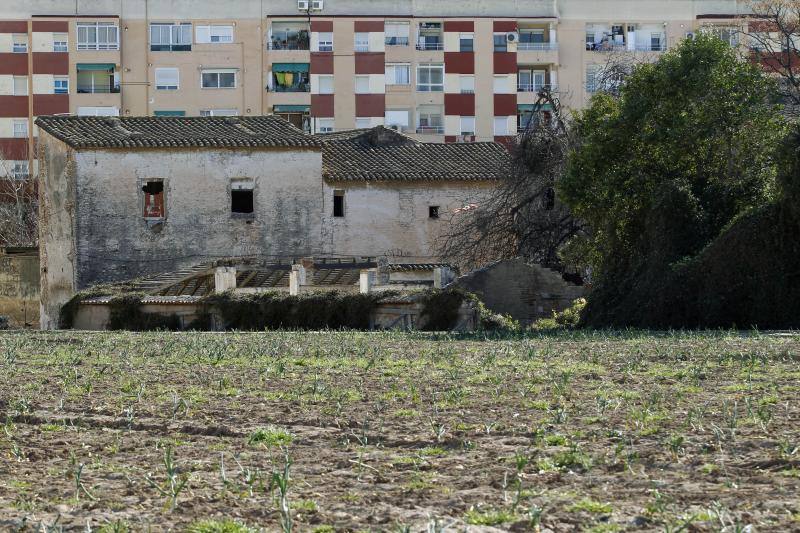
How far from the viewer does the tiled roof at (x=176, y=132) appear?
50.9 m

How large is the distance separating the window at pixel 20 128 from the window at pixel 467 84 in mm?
23014

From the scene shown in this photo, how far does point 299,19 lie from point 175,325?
3339 cm

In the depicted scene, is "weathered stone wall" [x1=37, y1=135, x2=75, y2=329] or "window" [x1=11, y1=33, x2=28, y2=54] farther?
"window" [x1=11, y1=33, x2=28, y2=54]

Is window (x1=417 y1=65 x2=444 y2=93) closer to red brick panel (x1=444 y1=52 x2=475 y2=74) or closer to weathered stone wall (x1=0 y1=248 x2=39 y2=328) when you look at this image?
red brick panel (x1=444 y1=52 x2=475 y2=74)

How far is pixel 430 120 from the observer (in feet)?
238

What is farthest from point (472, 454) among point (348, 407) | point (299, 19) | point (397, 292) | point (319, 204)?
point (299, 19)

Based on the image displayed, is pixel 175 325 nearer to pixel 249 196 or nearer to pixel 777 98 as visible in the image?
pixel 249 196

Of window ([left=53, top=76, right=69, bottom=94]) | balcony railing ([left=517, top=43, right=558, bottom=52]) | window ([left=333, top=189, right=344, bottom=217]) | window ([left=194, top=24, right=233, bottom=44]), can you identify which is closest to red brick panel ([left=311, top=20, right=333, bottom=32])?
window ([left=194, top=24, right=233, bottom=44])

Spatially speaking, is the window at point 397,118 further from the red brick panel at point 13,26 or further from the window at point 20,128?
the red brick panel at point 13,26

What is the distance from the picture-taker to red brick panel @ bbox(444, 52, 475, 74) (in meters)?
71.7

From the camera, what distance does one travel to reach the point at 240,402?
38.8 feet

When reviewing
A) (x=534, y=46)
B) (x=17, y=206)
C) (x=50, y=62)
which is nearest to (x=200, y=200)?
(x=17, y=206)

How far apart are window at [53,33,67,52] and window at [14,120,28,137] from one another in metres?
4.19

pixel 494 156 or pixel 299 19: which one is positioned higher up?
pixel 299 19
